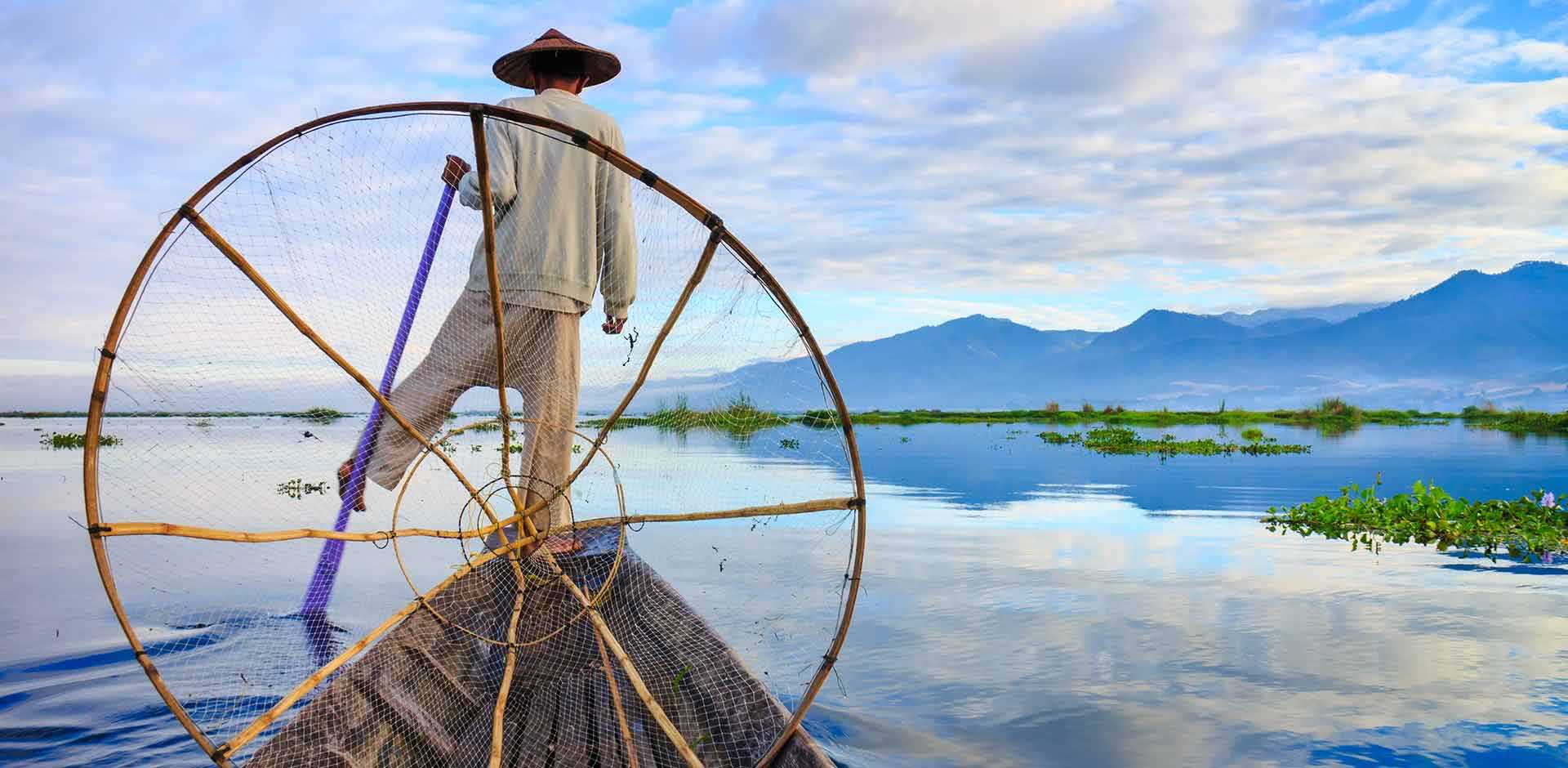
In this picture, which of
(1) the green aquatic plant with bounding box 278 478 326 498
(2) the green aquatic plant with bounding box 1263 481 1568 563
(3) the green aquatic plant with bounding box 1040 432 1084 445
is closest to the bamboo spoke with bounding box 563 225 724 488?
(2) the green aquatic plant with bounding box 1263 481 1568 563

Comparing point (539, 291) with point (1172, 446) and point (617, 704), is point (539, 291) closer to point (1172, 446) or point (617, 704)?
point (617, 704)

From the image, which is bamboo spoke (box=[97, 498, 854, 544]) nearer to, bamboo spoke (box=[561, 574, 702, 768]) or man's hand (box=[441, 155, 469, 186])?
bamboo spoke (box=[561, 574, 702, 768])

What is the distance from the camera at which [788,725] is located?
9.20 ft

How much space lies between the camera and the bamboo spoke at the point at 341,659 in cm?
281

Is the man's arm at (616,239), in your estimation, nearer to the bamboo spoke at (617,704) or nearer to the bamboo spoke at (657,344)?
the bamboo spoke at (657,344)

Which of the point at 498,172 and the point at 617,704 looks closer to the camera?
the point at 617,704

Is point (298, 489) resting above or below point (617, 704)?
above

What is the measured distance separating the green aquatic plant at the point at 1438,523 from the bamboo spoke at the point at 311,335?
6.94 metres

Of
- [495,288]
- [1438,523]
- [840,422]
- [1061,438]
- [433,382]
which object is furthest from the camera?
[1061,438]

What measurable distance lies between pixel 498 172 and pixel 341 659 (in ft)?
5.39

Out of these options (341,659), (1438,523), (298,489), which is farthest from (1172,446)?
(341,659)

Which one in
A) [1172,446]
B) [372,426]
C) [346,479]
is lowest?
[1172,446]

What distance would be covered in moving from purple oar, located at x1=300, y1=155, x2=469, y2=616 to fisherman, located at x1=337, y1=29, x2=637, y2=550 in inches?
1.4

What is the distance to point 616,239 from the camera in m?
3.87
